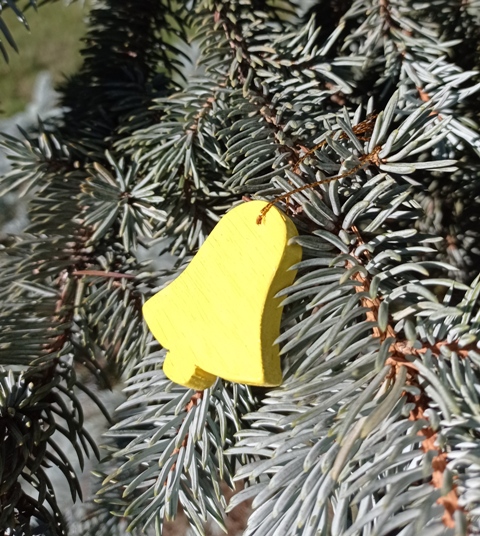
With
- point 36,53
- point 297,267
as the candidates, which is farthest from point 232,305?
point 36,53

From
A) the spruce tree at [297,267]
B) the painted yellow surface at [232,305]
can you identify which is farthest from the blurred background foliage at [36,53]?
the painted yellow surface at [232,305]

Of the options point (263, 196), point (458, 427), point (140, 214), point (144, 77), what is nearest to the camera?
point (458, 427)

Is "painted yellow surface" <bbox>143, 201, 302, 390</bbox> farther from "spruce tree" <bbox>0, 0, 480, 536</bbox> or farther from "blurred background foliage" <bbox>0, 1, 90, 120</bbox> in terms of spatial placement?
"blurred background foliage" <bbox>0, 1, 90, 120</bbox>

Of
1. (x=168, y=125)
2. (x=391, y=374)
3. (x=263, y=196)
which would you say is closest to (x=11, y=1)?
(x=168, y=125)

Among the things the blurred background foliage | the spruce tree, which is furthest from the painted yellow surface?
the blurred background foliage

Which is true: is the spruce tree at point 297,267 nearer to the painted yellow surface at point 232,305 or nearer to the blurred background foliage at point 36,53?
the painted yellow surface at point 232,305

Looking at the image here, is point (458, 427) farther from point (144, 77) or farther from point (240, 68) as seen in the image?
point (144, 77)
